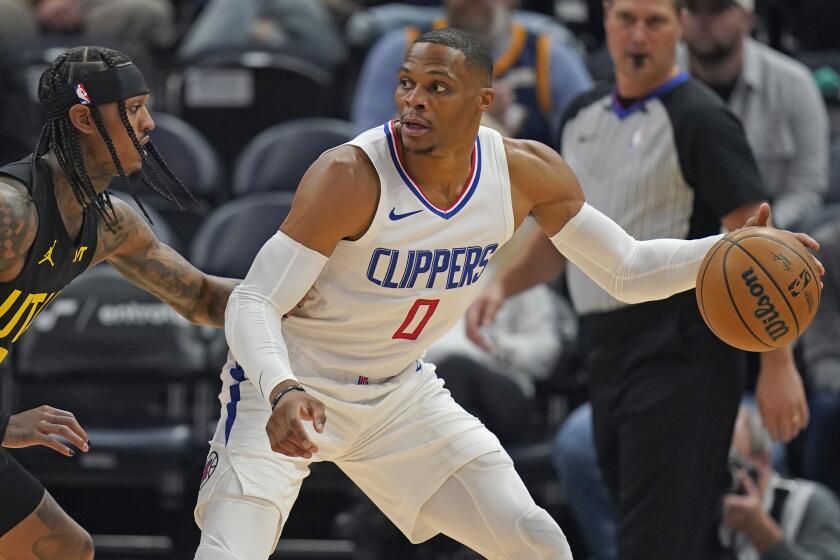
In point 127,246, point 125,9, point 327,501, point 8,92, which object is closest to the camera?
point 127,246

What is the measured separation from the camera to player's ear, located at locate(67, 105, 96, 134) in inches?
154

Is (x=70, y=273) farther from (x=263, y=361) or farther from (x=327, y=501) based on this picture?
(x=327, y=501)

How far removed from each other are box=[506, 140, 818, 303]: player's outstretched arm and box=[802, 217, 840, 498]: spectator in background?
2.48m

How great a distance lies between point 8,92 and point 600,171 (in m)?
3.82

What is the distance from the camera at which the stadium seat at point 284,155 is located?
7414mm

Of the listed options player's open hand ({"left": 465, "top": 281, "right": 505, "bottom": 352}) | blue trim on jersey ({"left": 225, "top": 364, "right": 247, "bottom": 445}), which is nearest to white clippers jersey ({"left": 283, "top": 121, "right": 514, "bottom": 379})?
blue trim on jersey ({"left": 225, "top": 364, "right": 247, "bottom": 445})

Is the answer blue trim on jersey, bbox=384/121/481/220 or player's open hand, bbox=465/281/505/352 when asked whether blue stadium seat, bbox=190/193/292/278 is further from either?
blue trim on jersey, bbox=384/121/481/220

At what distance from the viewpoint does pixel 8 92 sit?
24.7 feet

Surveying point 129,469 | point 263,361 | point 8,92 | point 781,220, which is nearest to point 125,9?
point 8,92

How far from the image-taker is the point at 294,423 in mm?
3408

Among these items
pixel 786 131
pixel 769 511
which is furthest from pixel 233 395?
pixel 786 131

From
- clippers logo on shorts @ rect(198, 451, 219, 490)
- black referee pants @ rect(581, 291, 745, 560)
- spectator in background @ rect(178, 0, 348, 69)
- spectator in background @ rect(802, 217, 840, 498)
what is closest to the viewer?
clippers logo on shorts @ rect(198, 451, 219, 490)

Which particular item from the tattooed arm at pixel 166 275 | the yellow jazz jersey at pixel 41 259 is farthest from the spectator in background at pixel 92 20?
the yellow jazz jersey at pixel 41 259

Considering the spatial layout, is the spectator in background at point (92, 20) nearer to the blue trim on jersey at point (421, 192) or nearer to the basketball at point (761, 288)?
the blue trim on jersey at point (421, 192)
